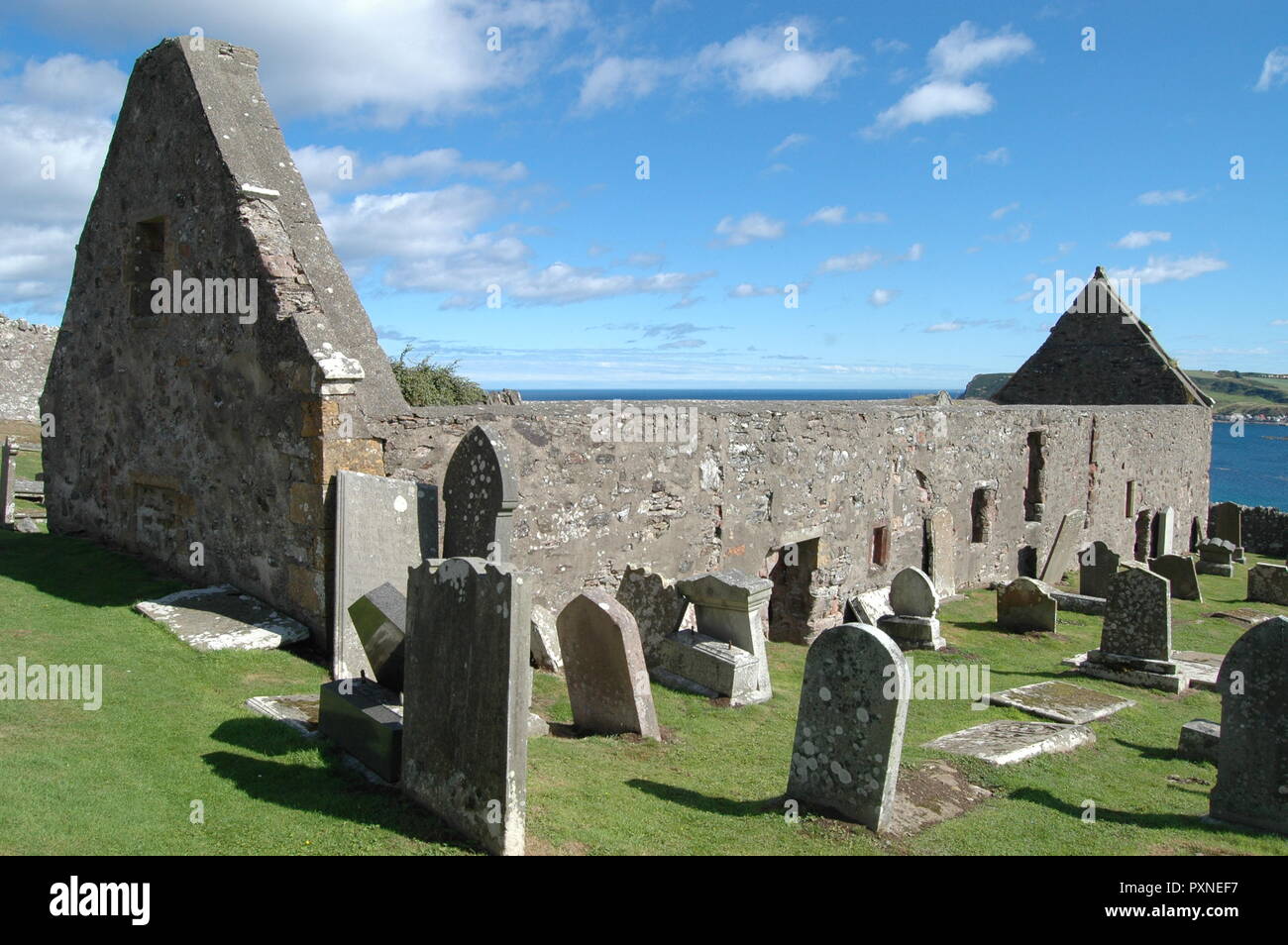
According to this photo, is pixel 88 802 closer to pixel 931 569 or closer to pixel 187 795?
pixel 187 795

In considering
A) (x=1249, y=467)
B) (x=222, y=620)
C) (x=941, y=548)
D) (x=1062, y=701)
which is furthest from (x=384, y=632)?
(x=1249, y=467)

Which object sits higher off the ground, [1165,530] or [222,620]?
[222,620]

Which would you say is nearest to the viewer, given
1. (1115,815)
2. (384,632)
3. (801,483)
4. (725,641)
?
(384,632)

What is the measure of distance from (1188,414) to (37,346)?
31734 mm

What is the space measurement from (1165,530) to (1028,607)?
38.0 ft

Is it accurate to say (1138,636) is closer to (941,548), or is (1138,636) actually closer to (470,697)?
(941,548)

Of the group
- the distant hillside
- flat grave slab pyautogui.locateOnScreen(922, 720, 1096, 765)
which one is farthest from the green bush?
the distant hillside

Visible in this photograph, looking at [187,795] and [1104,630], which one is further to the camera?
[1104,630]

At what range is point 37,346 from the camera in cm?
2691

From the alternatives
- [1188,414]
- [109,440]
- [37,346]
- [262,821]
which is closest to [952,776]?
[262,821]

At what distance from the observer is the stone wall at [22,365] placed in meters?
26.2

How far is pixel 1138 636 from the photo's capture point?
35.2 feet
